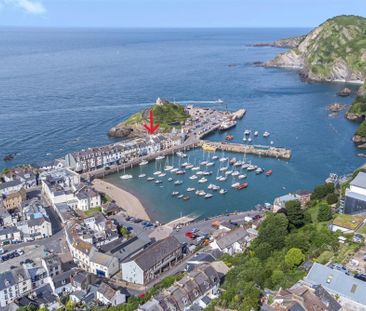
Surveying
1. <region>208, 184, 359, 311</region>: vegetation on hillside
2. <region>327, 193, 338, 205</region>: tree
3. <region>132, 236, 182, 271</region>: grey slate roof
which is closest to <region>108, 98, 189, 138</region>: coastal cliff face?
<region>327, 193, 338, 205</region>: tree

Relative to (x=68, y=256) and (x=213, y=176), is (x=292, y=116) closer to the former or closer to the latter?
(x=213, y=176)

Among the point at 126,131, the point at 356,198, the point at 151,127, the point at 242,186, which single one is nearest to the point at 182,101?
the point at 151,127

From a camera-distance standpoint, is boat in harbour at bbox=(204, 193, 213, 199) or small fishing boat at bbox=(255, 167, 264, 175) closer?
boat in harbour at bbox=(204, 193, 213, 199)

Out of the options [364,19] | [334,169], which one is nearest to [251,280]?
[334,169]

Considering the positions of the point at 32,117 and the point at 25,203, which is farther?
the point at 32,117

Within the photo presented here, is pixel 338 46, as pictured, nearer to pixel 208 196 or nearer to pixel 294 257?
pixel 208 196

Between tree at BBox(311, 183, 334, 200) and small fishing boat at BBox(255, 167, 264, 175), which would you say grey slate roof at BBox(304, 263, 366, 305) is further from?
small fishing boat at BBox(255, 167, 264, 175)

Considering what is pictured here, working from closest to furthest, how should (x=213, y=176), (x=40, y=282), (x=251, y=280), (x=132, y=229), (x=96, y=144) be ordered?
(x=251, y=280)
(x=40, y=282)
(x=132, y=229)
(x=213, y=176)
(x=96, y=144)
